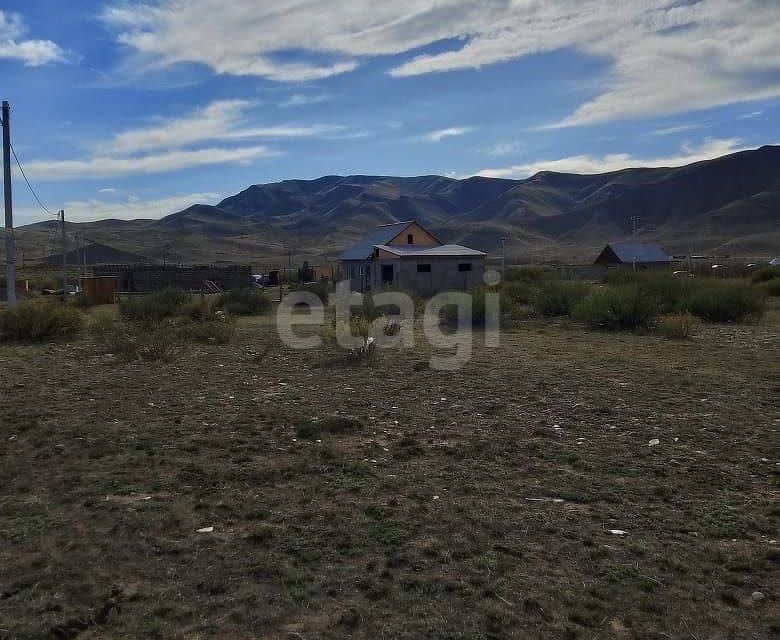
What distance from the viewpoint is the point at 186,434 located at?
7832 mm

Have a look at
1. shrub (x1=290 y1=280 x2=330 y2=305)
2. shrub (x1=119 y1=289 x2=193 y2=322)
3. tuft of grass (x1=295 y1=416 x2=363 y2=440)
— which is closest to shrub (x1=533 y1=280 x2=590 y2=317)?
shrub (x1=119 y1=289 x2=193 y2=322)

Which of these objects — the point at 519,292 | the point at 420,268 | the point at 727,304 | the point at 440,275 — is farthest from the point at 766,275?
the point at 727,304

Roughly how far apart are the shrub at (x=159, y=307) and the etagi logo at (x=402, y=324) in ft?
9.41

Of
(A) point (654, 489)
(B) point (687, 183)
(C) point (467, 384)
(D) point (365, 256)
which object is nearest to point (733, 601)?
(A) point (654, 489)

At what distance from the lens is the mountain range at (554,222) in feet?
364

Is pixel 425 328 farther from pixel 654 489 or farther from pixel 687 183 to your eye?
pixel 687 183

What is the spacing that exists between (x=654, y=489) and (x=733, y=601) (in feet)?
6.31

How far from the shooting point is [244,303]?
26.4 m

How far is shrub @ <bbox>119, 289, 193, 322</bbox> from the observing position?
21.4 m

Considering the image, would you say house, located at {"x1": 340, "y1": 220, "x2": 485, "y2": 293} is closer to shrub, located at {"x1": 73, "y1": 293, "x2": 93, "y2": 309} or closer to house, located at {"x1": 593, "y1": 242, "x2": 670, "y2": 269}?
shrub, located at {"x1": 73, "y1": 293, "x2": 93, "y2": 309}

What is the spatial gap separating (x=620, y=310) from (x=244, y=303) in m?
13.5

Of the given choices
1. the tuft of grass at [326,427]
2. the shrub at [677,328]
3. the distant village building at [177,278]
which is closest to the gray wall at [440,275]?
the distant village building at [177,278]

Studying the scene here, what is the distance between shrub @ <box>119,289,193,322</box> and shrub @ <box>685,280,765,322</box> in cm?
1448

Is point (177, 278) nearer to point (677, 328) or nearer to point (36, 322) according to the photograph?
point (36, 322)
